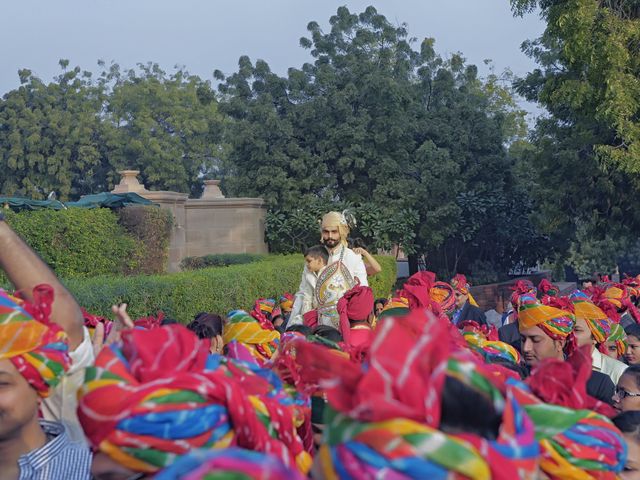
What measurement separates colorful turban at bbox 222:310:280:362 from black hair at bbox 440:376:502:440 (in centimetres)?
350

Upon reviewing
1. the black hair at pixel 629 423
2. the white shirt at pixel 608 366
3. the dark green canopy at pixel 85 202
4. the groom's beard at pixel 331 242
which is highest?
the dark green canopy at pixel 85 202

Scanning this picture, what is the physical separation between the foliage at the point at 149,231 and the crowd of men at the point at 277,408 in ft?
47.2

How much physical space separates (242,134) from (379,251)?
536 cm

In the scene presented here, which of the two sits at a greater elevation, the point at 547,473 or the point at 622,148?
the point at 622,148

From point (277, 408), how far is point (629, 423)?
2.28 metres

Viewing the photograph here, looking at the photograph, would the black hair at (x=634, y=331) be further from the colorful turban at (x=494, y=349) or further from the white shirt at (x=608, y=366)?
the colorful turban at (x=494, y=349)

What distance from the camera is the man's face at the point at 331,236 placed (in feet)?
26.6

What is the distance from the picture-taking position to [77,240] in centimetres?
A: 1614

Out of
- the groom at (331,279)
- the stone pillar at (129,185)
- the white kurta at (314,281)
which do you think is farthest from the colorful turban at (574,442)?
the stone pillar at (129,185)

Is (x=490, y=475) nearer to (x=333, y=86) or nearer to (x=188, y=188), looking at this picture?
(x=333, y=86)

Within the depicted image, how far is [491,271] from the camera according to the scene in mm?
30719

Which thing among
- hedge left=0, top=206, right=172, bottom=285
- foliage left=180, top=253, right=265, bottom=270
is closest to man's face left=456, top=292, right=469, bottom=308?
hedge left=0, top=206, right=172, bottom=285

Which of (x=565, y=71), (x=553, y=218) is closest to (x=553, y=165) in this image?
(x=553, y=218)

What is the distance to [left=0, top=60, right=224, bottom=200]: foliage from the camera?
5097 cm
